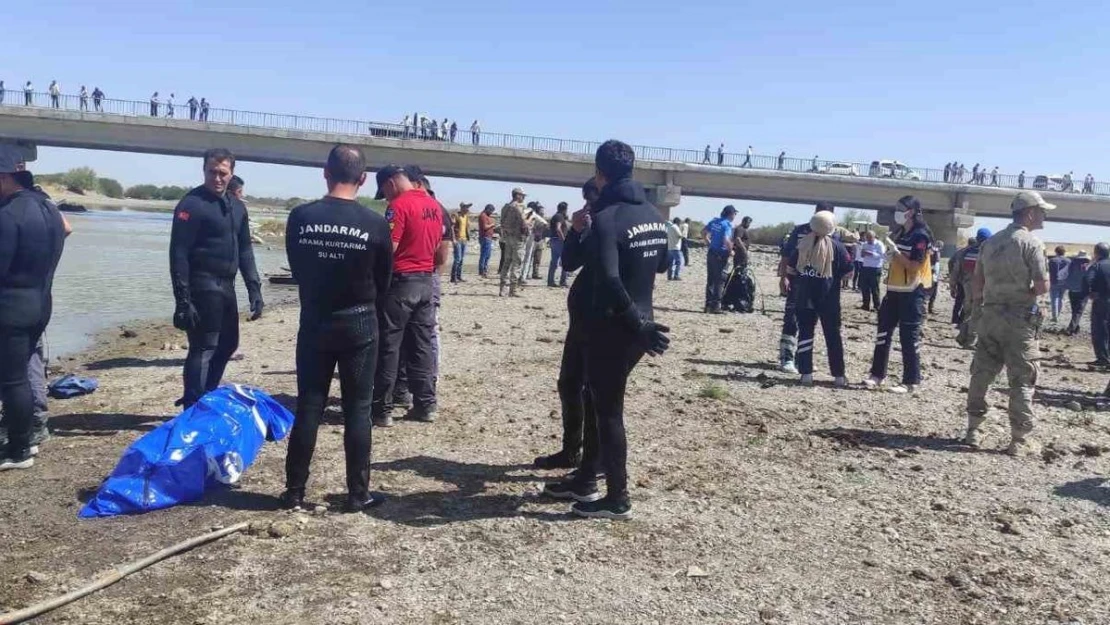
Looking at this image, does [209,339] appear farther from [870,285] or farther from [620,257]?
[870,285]

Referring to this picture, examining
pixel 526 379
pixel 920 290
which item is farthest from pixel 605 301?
pixel 920 290

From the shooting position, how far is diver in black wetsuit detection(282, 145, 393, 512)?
15.4 ft

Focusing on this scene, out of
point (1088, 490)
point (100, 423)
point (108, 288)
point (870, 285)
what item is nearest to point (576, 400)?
point (1088, 490)

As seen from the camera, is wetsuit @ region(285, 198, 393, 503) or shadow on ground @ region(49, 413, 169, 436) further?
shadow on ground @ region(49, 413, 169, 436)

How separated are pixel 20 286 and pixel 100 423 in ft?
5.66

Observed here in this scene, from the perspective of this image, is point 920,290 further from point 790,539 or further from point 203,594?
point 203,594

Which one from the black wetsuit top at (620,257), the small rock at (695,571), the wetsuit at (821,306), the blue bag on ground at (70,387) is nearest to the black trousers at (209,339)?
the blue bag on ground at (70,387)

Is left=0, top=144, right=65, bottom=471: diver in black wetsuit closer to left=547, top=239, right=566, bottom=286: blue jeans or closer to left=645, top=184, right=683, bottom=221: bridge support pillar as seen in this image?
left=547, top=239, right=566, bottom=286: blue jeans

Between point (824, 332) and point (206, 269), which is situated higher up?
point (206, 269)

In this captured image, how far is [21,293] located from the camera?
550 cm

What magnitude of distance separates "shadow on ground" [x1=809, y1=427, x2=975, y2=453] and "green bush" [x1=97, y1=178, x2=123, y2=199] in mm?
115222

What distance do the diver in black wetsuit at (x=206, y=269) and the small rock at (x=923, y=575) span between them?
192 inches

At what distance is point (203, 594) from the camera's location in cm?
391

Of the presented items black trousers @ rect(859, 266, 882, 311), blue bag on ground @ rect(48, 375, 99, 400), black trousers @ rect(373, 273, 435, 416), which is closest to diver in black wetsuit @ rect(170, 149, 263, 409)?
black trousers @ rect(373, 273, 435, 416)
